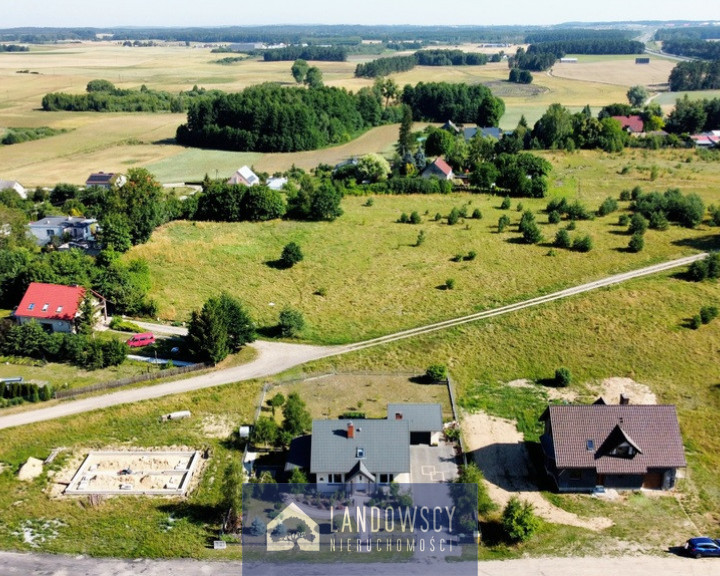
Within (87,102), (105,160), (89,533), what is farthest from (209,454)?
(87,102)

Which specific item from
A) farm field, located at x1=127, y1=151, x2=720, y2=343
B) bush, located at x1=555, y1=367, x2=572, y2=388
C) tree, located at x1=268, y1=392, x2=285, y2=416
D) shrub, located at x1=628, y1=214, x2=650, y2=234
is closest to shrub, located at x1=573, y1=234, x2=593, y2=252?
farm field, located at x1=127, y1=151, x2=720, y2=343

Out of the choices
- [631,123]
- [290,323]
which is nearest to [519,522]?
[290,323]

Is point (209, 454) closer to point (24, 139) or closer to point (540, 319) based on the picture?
point (540, 319)

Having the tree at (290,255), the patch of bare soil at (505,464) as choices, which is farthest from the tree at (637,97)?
the patch of bare soil at (505,464)

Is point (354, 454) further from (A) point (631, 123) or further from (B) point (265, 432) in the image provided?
(A) point (631, 123)

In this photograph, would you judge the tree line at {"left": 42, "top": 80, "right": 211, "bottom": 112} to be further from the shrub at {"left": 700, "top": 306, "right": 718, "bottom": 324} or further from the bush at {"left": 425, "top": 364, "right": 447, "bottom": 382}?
the shrub at {"left": 700, "top": 306, "right": 718, "bottom": 324}

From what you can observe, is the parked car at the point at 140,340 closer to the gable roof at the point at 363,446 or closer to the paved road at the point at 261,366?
the paved road at the point at 261,366
